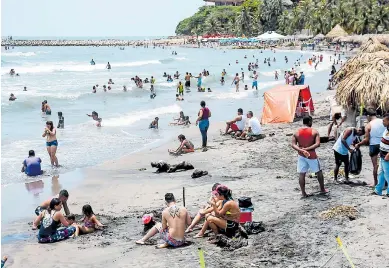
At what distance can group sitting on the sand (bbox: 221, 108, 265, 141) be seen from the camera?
1573cm

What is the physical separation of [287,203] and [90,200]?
169 inches

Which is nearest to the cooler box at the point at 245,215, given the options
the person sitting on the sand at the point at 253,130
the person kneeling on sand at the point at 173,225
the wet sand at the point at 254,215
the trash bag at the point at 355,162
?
the wet sand at the point at 254,215

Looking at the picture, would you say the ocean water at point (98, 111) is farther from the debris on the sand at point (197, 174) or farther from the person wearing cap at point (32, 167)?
the debris on the sand at point (197, 174)

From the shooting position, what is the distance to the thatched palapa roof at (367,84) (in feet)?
42.6

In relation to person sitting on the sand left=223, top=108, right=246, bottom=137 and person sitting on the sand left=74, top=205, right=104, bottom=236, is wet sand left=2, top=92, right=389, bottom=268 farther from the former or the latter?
person sitting on the sand left=223, top=108, right=246, bottom=137

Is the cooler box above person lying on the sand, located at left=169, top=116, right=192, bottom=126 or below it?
above

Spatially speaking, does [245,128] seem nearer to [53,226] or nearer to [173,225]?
[53,226]

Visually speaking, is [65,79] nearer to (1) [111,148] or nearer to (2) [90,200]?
(1) [111,148]

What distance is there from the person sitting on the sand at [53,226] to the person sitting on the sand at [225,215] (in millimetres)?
2482

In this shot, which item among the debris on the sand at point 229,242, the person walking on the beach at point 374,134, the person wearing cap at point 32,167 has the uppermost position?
the person walking on the beach at point 374,134

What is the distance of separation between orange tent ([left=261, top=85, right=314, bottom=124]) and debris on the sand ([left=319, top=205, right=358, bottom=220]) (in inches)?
418

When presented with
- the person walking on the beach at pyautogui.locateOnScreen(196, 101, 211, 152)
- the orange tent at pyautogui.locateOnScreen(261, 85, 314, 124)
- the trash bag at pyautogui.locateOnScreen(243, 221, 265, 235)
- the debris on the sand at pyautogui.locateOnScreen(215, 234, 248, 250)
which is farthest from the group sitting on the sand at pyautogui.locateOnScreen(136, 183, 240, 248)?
the orange tent at pyautogui.locateOnScreen(261, 85, 314, 124)

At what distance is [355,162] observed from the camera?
9.69 metres

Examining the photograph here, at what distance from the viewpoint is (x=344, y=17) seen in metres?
82.1
